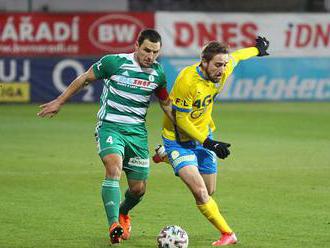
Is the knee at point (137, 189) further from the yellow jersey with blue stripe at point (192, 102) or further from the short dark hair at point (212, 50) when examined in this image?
the short dark hair at point (212, 50)

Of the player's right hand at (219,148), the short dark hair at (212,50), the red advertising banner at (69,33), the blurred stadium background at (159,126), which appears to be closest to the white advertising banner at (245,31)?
the blurred stadium background at (159,126)

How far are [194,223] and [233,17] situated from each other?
19.1 metres

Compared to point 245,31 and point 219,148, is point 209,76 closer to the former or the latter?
point 219,148

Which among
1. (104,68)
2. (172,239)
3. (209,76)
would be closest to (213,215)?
(172,239)

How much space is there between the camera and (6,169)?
1506 centimetres

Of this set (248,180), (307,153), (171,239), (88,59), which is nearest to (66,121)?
(88,59)

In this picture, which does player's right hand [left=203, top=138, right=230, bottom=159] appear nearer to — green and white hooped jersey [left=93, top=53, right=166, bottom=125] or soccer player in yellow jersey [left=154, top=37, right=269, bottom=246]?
soccer player in yellow jersey [left=154, top=37, right=269, bottom=246]

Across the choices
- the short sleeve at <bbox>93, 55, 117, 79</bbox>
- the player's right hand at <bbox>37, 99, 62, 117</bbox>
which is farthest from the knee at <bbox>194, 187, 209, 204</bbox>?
the player's right hand at <bbox>37, 99, 62, 117</bbox>

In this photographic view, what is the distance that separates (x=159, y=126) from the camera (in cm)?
2197

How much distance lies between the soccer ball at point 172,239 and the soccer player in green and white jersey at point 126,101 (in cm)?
66

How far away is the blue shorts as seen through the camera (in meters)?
9.28

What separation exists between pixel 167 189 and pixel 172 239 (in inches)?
175

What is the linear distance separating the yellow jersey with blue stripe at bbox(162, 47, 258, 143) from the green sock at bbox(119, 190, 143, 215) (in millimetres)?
710

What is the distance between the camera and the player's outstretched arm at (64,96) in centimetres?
920
